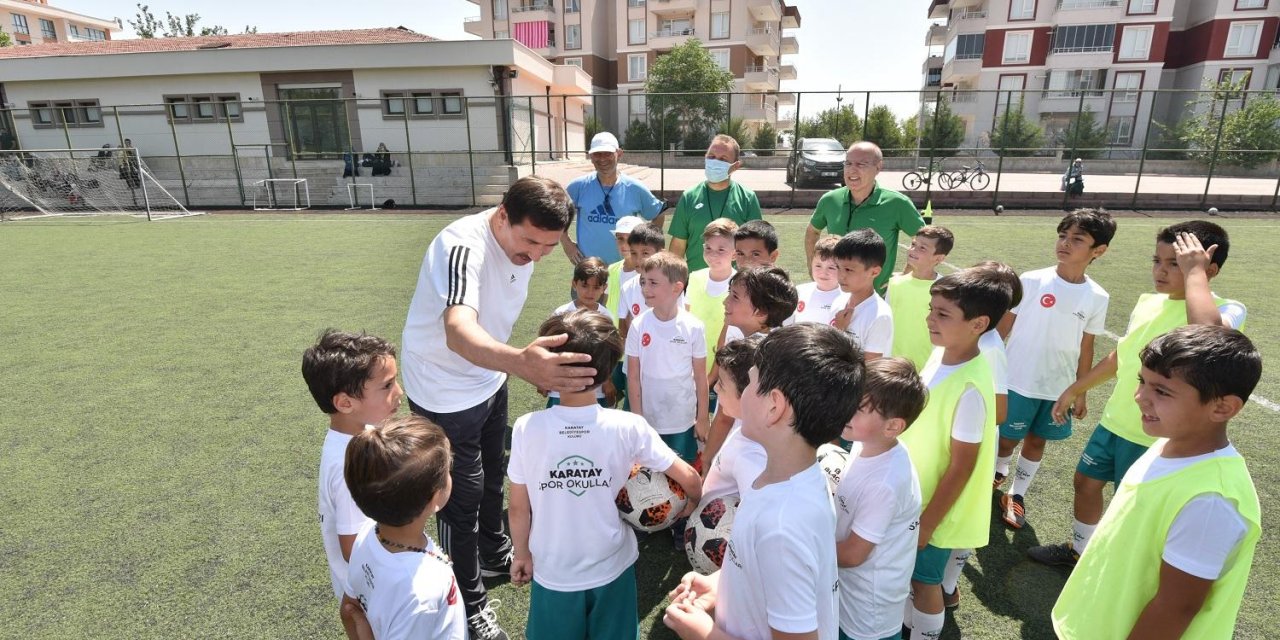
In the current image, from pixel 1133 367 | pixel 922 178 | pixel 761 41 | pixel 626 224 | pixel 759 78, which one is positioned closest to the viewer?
pixel 1133 367

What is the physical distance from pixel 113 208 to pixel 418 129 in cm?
1123

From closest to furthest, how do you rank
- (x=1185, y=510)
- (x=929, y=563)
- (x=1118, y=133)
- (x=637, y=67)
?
(x=1185, y=510)
(x=929, y=563)
(x=1118, y=133)
(x=637, y=67)

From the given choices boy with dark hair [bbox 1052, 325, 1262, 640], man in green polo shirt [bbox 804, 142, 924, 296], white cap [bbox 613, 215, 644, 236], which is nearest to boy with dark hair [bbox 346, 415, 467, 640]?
boy with dark hair [bbox 1052, 325, 1262, 640]

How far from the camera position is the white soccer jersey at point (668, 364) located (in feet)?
10.9

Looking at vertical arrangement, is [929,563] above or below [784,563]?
below

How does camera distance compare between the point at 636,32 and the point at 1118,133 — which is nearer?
the point at 1118,133

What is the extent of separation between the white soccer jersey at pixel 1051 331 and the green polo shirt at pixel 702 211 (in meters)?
2.16

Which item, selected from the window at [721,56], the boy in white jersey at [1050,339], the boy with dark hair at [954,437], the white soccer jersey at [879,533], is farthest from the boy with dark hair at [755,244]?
the window at [721,56]

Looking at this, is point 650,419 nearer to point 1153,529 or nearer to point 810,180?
point 1153,529

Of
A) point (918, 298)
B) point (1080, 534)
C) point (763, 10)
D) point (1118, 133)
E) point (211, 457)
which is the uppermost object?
point (763, 10)

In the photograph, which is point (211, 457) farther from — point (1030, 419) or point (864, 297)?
point (1030, 419)

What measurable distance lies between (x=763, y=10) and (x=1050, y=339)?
2073 inches

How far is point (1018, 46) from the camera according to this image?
45875 mm

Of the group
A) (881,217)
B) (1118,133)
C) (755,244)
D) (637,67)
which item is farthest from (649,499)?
(637,67)
